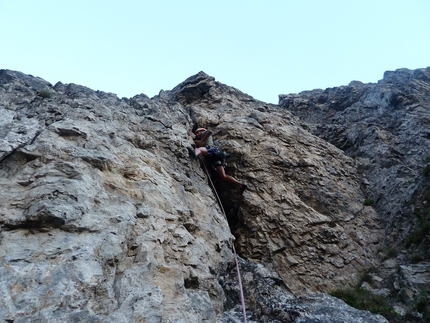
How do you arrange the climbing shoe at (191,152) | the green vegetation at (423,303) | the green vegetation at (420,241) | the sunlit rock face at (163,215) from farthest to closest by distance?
the climbing shoe at (191,152) < the green vegetation at (420,241) < the green vegetation at (423,303) < the sunlit rock face at (163,215)

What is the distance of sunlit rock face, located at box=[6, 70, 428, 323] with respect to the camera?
15.1 feet

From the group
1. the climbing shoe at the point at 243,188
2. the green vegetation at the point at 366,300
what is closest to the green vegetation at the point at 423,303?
the green vegetation at the point at 366,300

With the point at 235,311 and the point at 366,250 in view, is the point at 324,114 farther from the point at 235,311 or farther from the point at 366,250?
the point at 235,311

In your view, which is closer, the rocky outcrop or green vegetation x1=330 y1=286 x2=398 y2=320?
green vegetation x1=330 y1=286 x2=398 y2=320

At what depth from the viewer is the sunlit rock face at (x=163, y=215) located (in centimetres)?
461

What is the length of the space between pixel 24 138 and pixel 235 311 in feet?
17.4

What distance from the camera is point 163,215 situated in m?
6.64

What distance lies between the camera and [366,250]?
9.67m

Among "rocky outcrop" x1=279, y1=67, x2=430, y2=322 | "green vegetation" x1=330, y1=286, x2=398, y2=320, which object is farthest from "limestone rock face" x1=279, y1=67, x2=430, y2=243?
"green vegetation" x1=330, y1=286, x2=398, y2=320

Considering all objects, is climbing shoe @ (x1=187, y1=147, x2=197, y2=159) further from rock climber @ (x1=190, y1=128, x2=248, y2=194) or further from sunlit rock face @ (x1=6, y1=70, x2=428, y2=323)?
sunlit rock face @ (x1=6, y1=70, x2=428, y2=323)

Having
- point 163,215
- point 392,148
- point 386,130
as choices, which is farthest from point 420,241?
point 386,130

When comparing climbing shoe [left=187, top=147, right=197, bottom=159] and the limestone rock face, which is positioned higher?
the limestone rock face

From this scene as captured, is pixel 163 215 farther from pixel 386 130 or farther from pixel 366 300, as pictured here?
pixel 386 130

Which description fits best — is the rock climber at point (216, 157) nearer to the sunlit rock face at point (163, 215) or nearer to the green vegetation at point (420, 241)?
the sunlit rock face at point (163, 215)
